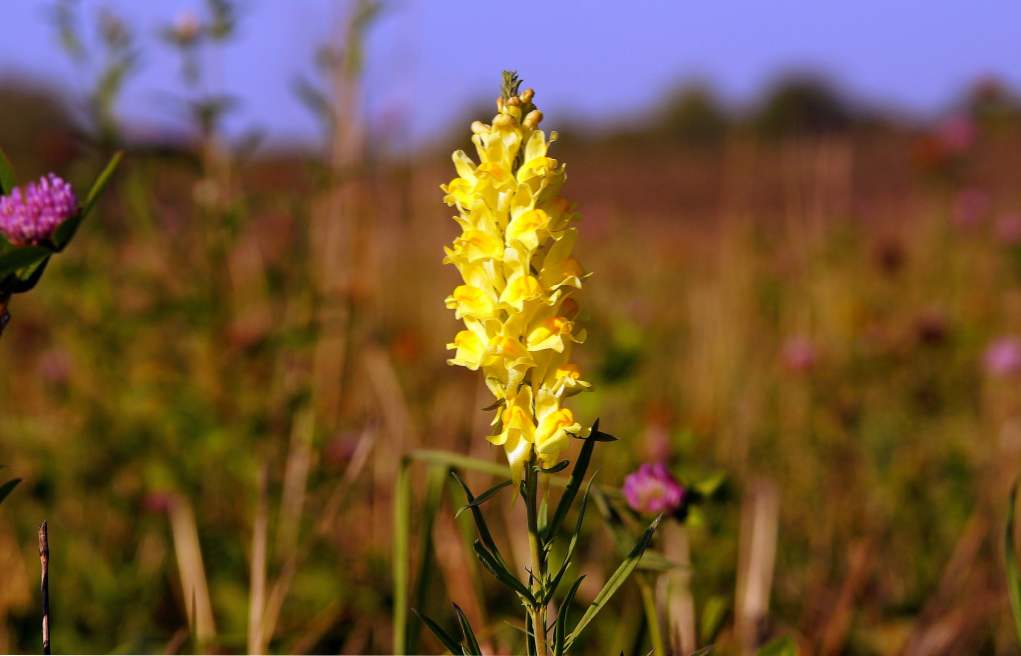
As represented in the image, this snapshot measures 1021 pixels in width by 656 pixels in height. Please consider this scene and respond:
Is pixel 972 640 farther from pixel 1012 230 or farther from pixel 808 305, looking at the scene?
pixel 1012 230

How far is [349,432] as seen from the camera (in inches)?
85.4

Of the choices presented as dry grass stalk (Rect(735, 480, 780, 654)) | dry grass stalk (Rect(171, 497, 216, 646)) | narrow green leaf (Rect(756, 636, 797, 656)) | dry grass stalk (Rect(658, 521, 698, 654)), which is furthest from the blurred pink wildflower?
narrow green leaf (Rect(756, 636, 797, 656))

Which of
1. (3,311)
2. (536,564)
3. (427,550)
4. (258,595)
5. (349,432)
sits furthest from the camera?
(349,432)

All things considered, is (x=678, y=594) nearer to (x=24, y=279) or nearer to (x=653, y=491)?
(x=653, y=491)

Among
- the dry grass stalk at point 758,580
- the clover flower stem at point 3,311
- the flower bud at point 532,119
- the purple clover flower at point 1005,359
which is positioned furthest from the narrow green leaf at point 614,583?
the purple clover flower at point 1005,359

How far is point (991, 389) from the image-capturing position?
2.35 m

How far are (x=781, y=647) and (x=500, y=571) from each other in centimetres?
35

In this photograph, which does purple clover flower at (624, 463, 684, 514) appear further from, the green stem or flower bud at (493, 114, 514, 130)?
flower bud at (493, 114, 514, 130)

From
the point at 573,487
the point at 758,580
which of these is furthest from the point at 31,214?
the point at 758,580

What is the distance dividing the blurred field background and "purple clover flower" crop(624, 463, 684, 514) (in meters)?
0.05

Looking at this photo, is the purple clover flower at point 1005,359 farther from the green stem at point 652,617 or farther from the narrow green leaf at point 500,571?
the narrow green leaf at point 500,571

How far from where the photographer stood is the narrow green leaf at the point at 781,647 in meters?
0.89

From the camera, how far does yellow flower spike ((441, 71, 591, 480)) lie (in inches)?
26.5

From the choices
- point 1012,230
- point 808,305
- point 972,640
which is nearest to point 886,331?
point 808,305
